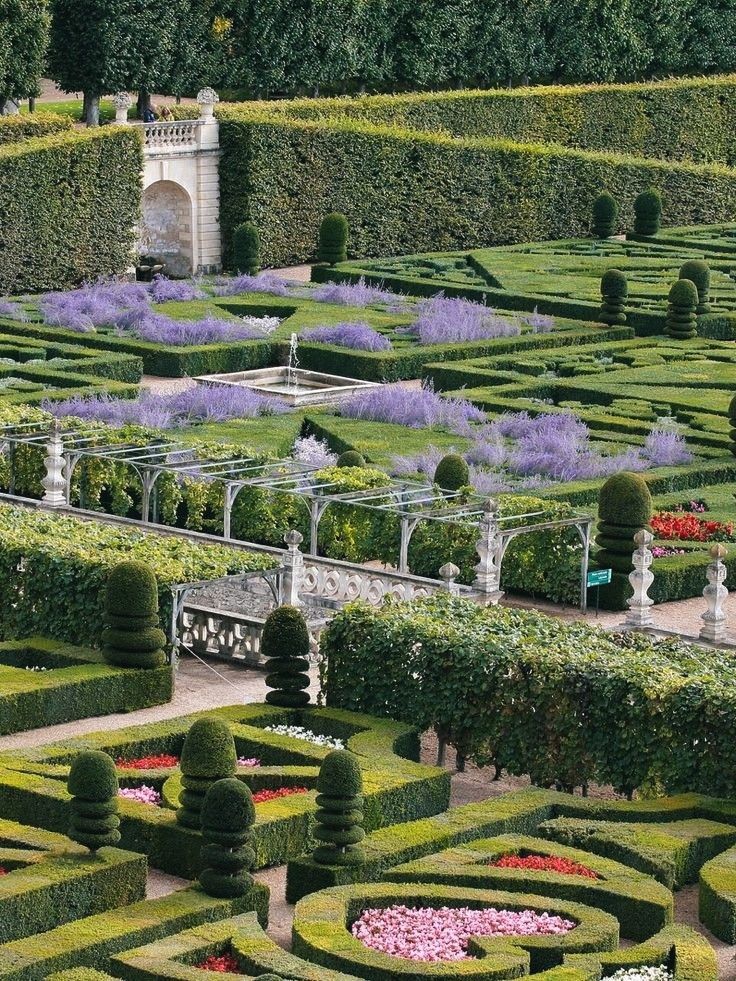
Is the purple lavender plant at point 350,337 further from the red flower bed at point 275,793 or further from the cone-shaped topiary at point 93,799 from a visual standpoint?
the cone-shaped topiary at point 93,799

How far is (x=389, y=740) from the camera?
25.8 metres

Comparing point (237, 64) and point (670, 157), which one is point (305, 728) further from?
point (670, 157)

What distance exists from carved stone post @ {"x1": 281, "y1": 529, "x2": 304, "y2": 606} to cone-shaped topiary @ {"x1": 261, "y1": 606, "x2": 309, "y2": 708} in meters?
2.87

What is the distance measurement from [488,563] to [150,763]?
7085mm

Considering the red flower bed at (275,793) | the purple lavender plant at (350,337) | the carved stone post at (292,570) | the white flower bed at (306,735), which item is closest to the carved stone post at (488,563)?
the carved stone post at (292,570)

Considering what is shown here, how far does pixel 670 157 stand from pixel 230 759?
58.6 m

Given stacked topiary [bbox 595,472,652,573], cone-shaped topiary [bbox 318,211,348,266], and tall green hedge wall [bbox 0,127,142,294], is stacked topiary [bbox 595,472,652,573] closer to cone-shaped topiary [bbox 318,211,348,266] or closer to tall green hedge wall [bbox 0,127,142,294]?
tall green hedge wall [bbox 0,127,142,294]

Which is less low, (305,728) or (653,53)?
(653,53)

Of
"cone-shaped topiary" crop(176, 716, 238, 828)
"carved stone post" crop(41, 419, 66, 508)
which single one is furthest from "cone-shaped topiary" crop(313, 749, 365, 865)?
"carved stone post" crop(41, 419, 66, 508)

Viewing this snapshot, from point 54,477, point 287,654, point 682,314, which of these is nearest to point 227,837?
point 287,654

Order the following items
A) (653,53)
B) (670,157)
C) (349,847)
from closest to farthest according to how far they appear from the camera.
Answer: (349,847) < (670,157) < (653,53)

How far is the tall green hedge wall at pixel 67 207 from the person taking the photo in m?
55.6

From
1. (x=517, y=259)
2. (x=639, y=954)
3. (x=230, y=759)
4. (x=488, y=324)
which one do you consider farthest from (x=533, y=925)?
(x=517, y=259)

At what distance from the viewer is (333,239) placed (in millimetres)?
60344
